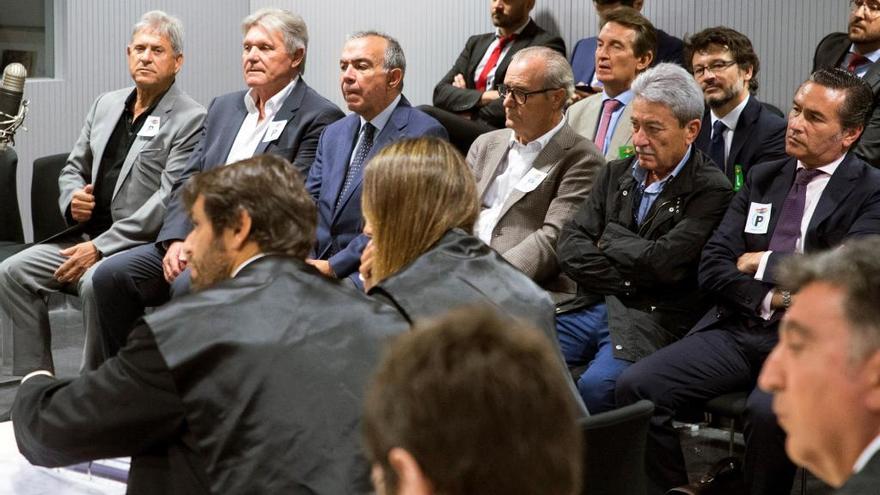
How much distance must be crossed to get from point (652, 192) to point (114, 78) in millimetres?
4079

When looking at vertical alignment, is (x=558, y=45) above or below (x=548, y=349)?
below

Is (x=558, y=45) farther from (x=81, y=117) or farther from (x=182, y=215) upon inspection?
(x=81, y=117)

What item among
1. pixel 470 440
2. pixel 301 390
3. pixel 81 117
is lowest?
pixel 81 117

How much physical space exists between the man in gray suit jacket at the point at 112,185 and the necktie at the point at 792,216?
2397 millimetres

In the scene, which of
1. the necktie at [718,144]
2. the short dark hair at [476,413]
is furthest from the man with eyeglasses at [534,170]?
the short dark hair at [476,413]

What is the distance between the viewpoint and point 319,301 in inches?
78.4

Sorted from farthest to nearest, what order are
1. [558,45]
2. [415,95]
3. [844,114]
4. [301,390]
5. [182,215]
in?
[415,95] < [558,45] < [182,215] < [844,114] < [301,390]

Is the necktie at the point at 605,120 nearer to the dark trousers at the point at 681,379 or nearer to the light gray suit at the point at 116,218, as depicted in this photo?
the dark trousers at the point at 681,379

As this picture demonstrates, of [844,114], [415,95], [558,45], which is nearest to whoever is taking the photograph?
[844,114]

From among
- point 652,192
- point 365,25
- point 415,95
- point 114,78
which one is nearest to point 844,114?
point 652,192

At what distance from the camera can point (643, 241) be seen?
367cm

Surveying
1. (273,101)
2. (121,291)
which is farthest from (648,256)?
(121,291)

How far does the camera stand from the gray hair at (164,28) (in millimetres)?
4938

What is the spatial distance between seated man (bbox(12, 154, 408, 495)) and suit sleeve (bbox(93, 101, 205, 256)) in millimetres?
2688
